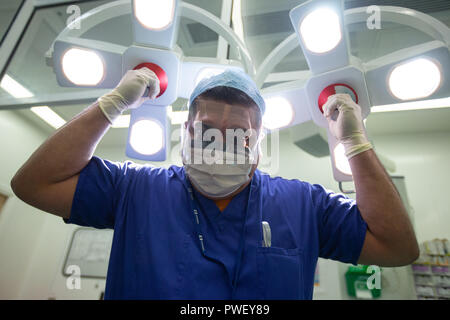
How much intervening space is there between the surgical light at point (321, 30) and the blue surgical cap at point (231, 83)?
209 mm

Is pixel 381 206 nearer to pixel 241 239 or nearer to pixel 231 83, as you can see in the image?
pixel 241 239

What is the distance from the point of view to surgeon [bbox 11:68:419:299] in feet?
2.23

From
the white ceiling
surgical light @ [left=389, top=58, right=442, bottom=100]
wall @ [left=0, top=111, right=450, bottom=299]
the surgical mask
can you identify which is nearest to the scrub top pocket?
the surgical mask

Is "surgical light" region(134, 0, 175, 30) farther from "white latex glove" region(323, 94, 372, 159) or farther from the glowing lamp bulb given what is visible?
"white latex glove" region(323, 94, 372, 159)

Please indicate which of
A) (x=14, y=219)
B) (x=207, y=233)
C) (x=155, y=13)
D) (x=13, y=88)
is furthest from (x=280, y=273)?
(x=14, y=219)

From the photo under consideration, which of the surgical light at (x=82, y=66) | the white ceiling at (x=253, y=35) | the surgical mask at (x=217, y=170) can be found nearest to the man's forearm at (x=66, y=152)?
the surgical light at (x=82, y=66)

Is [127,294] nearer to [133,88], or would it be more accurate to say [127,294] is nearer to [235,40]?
[133,88]

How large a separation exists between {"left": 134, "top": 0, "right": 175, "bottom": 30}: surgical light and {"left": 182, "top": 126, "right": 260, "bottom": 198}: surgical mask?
36 cm

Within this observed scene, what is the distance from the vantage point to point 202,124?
2.62 ft

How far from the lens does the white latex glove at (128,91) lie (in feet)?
2.42

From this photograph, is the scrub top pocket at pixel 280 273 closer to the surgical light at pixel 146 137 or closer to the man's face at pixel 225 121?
the man's face at pixel 225 121

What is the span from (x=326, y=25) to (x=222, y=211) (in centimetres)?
61

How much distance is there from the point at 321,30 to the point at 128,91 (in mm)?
573
